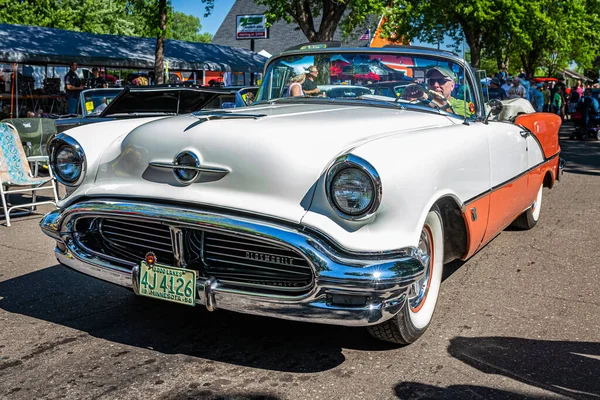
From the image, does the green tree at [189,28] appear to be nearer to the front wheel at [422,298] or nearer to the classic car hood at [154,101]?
the classic car hood at [154,101]

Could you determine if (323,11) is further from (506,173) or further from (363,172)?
(363,172)

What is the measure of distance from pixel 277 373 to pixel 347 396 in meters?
0.40

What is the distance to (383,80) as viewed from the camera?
4.69 m

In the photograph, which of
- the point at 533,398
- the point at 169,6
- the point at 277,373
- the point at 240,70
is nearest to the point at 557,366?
the point at 533,398

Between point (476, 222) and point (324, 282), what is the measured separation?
1496mm

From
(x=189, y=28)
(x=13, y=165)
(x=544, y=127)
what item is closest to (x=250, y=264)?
(x=544, y=127)

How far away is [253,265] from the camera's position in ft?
10.7

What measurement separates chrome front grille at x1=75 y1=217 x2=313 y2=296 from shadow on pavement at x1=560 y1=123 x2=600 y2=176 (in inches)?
365

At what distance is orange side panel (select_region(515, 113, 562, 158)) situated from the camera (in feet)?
19.0

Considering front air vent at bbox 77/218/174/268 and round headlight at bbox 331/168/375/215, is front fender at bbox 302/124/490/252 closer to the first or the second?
round headlight at bbox 331/168/375/215

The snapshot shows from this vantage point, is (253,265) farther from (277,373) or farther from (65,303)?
(65,303)

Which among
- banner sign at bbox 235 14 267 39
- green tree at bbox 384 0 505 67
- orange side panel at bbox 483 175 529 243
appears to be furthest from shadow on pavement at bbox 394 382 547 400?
banner sign at bbox 235 14 267 39

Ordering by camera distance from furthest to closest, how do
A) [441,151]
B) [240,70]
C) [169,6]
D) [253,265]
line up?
[240,70] < [169,6] < [441,151] < [253,265]

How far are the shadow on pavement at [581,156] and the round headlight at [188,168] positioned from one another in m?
9.34
